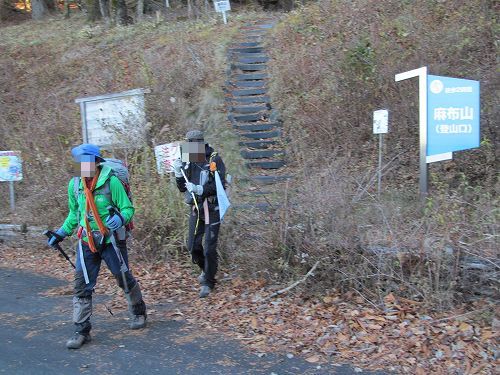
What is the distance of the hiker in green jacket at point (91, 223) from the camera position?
5.04 m

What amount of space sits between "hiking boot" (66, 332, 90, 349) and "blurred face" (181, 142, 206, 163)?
2366 millimetres

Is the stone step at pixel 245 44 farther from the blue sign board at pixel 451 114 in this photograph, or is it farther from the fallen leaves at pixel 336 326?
the fallen leaves at pixel 336 326

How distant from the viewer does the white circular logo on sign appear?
21.2ft

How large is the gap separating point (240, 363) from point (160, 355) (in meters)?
0.79

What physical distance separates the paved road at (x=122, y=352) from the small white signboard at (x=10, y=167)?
4780mm

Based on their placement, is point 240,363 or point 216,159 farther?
point 216,159

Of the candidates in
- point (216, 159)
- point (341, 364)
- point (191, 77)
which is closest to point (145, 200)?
point (216, 159)

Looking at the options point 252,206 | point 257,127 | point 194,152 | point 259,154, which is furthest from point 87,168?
point 257,127

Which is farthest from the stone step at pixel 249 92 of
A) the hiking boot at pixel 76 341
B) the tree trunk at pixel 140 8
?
the tree trunk at pixel 140 8

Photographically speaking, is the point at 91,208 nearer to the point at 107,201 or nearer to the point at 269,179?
the point at 107,201

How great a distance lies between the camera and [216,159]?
620 centimetres

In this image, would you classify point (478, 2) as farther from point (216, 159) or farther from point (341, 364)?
point (341, 364)

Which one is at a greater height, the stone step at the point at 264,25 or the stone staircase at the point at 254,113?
the stone step at the point at 264,25

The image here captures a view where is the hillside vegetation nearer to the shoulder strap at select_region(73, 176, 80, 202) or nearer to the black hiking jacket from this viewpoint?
the black hiking jacket
